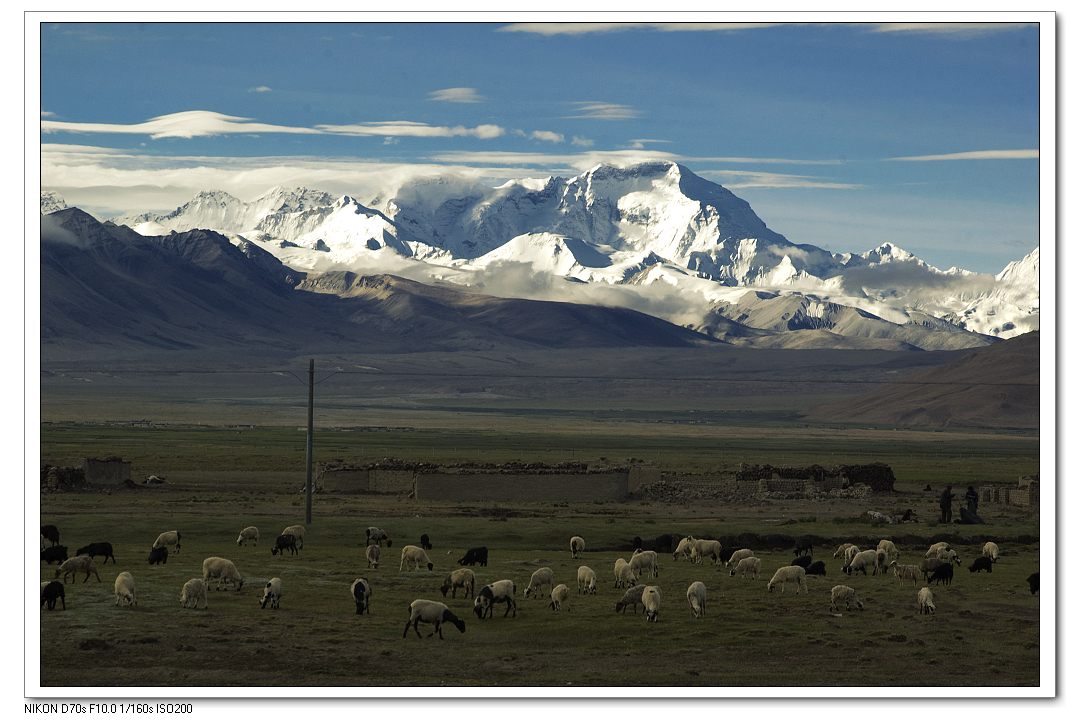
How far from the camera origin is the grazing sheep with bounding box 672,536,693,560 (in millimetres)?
29781

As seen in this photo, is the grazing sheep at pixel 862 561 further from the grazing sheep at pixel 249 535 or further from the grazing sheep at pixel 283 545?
the grazing sheep at pixel 249 535

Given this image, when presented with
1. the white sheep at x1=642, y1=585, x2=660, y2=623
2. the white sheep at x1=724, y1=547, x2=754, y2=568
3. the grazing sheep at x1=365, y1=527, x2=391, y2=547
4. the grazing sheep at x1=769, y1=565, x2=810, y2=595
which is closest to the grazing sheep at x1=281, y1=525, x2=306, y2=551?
the grazing sheep at x1=365, y1=527, x2=391, y2=547

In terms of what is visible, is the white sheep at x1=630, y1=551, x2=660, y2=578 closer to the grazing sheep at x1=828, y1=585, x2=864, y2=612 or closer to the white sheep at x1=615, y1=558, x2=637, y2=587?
the white sheep at x1=615, y1=558, x2=637, y2=587

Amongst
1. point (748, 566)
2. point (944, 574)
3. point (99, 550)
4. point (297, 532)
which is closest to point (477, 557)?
point (297, 532)

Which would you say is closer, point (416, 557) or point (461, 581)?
point (461, 581)

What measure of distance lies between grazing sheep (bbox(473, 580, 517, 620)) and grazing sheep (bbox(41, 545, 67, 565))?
11450 mm

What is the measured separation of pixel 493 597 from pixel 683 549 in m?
10.7

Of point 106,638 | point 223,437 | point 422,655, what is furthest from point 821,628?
point 223,437

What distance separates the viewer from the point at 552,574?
23734mm

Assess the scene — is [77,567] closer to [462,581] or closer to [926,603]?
[462,581]

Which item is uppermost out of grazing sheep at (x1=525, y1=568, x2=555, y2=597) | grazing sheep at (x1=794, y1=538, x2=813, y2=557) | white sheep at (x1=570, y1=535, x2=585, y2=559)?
grazing sheep at (x1=525, y1=568, x2=555, y2=597)

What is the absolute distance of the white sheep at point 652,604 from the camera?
2011cm
